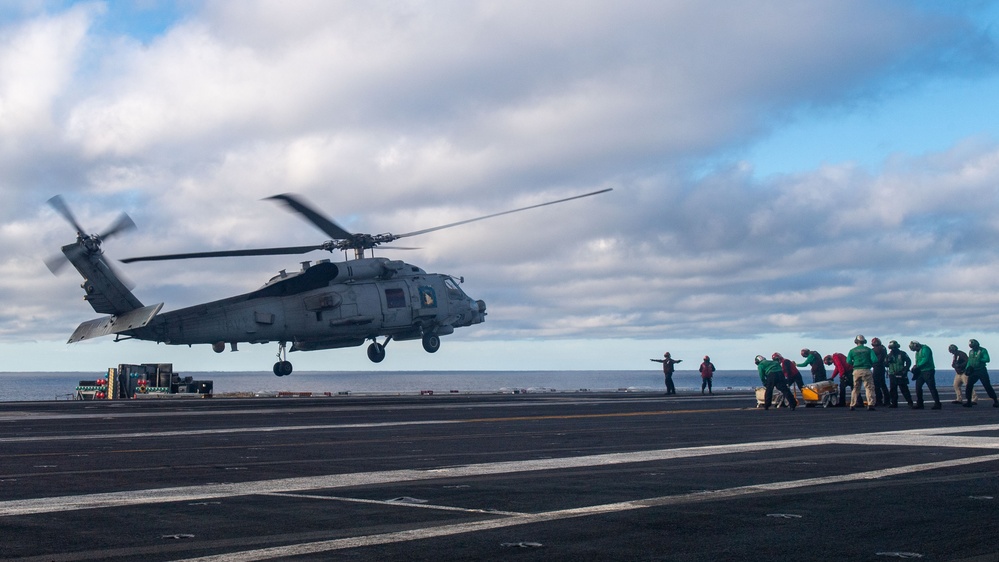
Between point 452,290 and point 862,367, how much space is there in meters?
24.5

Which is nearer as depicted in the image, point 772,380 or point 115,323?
point 772,380

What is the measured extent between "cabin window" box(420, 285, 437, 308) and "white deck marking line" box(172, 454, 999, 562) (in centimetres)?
3532

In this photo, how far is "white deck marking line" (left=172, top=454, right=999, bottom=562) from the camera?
269 inches

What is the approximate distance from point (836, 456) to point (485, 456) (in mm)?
4700

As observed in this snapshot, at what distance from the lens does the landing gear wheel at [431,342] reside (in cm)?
4700

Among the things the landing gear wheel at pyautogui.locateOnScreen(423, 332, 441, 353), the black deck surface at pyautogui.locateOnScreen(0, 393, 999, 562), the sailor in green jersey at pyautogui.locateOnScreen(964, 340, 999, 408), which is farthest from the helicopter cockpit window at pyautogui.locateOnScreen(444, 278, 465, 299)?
the black deck surface at pyautogui.locateOnScreen(0, 393, 999, 562)

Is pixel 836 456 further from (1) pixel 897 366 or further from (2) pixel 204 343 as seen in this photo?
(2) pixel 204 343

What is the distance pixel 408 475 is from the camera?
1141 centimetres

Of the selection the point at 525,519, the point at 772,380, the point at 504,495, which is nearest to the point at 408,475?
the point at 504,495

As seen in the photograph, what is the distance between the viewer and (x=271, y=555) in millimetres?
6734

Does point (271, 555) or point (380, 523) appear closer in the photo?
point (271, 555)

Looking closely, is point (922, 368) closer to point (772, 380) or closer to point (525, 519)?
point (772, 380)

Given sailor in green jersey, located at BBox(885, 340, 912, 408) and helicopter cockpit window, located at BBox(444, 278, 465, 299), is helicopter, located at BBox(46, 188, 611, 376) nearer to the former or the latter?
helicopter cockpit window, located at BBox(444, 278, 465, 299)

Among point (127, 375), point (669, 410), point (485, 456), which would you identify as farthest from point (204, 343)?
point (485, 456)
